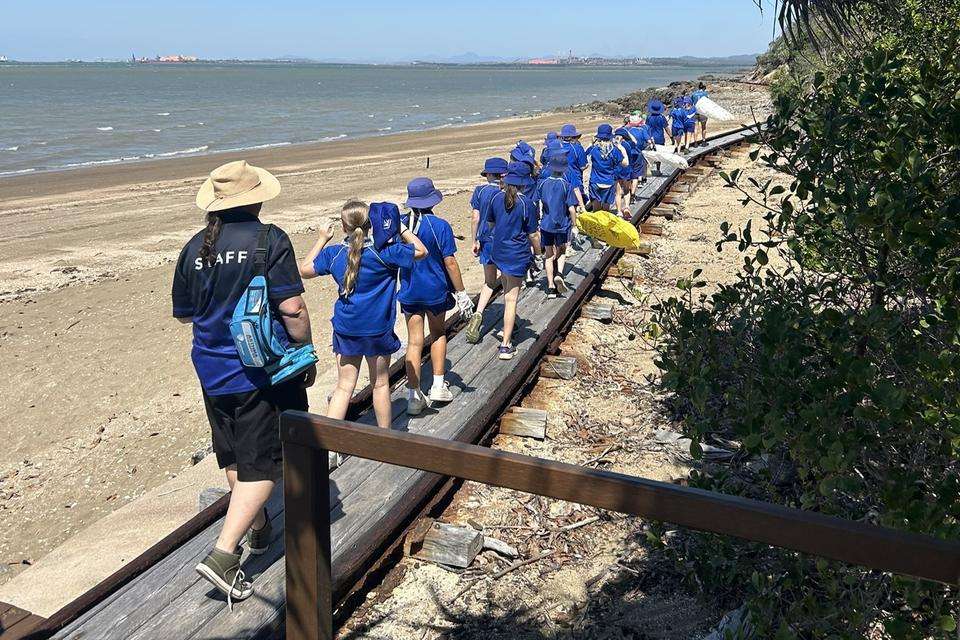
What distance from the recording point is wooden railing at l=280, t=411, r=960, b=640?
1920mm

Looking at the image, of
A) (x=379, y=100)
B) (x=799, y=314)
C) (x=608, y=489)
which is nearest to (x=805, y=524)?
(x=608, y=489)

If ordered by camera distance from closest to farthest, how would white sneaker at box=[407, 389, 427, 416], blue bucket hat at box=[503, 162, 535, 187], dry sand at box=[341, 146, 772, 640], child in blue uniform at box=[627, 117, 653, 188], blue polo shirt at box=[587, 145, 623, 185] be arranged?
dry sand at box=[341, 146, 772, 640] → white sneaker at box=[407, 389, 427, 416] → blue bucket hat at box=[503, 162, 535, 187] → blue polo shirt at box=[587, 145, 623, 185] → child in blue uniform at box=[627, 117, 653, 188]

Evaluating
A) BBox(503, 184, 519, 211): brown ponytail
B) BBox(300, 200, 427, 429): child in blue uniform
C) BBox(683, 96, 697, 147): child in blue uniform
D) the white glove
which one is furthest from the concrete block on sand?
BBox(683, 96, 697, 147): child in blue uniform

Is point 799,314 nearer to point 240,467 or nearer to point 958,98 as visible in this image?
point 958,98

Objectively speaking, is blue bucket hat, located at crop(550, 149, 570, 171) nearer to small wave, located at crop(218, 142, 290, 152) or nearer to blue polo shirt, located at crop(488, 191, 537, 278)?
blue polo shirt, located at crop(488, 191, 537, 278)

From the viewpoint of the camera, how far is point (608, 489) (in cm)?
220

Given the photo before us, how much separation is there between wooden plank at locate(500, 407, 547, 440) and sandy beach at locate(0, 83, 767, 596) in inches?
89.1

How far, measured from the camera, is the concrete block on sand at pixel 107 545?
5055mm

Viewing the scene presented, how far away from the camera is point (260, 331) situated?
11.9 ft

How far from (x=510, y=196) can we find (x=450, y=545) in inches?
139

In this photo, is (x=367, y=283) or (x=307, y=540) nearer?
(x=307, y=540)

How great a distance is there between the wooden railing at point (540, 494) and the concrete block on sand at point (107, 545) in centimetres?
296

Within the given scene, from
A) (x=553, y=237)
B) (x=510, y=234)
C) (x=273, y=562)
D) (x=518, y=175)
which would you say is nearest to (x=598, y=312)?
(x=553, y=237)

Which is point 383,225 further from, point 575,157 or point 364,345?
point 575,157
